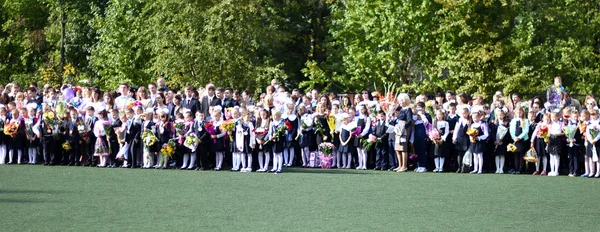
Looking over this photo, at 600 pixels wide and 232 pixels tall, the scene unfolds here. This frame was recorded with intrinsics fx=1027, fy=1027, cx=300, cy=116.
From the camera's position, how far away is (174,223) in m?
12.1

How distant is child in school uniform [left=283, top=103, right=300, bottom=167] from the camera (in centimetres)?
2086

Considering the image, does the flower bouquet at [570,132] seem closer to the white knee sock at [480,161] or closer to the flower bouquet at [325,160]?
the white knee sock at [480,161]

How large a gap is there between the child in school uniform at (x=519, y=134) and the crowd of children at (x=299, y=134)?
2cm

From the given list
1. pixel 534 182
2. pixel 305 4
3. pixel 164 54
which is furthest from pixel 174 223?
pixel 305 4

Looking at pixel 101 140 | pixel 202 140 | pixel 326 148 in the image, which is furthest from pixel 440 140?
pixel 101 140

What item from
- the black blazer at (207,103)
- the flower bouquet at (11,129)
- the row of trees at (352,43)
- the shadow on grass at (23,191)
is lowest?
the shadow on grass at (23,191)

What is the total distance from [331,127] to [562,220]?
366 inches

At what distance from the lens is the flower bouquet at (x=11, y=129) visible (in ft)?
70.2

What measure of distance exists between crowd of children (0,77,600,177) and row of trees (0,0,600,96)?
1374 centimetres

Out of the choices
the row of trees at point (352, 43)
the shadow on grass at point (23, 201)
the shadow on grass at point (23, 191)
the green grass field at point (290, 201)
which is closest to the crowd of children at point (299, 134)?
the green grass field at point (290, 201)

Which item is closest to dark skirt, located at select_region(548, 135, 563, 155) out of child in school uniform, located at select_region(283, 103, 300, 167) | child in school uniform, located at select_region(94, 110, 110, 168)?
child in school uniform, located at select_region(283, 103, 300, 167)

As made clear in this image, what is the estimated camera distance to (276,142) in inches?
786

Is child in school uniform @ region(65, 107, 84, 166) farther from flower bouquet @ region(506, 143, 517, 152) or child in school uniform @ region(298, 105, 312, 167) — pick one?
flower bouquet @ region(506, 143, 517, 152)

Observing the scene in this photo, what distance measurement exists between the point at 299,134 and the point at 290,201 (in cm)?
686
